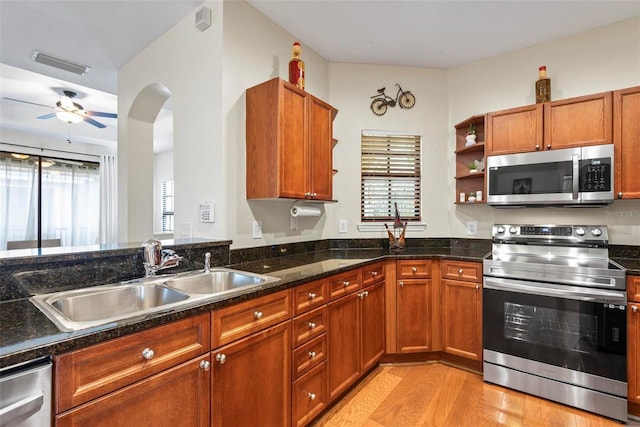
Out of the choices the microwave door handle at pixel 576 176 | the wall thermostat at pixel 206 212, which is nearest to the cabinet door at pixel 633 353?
the microwave door handle at pixel 576 176

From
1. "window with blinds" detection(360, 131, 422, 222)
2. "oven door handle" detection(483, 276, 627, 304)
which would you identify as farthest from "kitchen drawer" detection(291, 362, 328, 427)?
"window with blinds" detection(360, 131, 422, 222)

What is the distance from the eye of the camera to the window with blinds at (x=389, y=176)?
124 inches

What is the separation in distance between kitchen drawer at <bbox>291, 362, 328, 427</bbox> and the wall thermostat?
1159 mm

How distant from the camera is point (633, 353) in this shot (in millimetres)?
1916

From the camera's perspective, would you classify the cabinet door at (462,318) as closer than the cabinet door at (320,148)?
No

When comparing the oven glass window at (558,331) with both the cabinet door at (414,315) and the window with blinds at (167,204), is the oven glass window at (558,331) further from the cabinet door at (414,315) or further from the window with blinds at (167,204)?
the window with blinds at (167,204)

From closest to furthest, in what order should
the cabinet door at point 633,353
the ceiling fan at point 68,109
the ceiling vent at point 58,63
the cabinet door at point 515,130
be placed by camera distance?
the cabinet door at point 633,353, the cabinet door at point 515,130, the ceiling vent at point 58,63, the ceiling fan at point 68,109

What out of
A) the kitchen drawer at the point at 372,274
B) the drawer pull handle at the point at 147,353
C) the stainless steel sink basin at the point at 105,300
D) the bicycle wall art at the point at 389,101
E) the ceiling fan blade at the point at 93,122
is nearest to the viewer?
the drawer pull handle at the point at 147,353

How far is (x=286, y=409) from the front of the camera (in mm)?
1626

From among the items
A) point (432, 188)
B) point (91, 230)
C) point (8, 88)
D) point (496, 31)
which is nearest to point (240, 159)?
point (432, 188)

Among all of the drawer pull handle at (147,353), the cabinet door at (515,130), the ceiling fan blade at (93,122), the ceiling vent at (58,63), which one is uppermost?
the ceiling vent at (58,63)

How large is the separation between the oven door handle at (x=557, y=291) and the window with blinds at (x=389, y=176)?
1.06 meters

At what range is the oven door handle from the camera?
194 centimetres

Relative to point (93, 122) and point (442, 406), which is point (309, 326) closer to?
point (442, 406)
